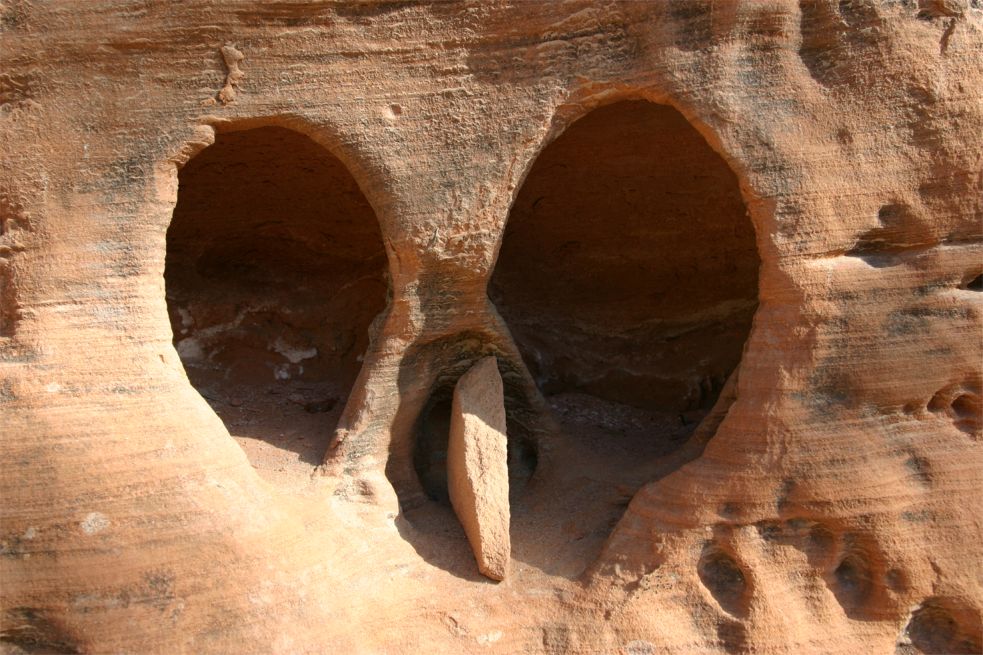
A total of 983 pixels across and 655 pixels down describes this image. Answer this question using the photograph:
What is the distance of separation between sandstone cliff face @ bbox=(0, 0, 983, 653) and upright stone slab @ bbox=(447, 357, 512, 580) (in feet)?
0.43

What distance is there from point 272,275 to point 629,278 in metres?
1.93

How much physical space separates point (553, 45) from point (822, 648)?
8.50ft

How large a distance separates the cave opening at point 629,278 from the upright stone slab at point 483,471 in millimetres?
778

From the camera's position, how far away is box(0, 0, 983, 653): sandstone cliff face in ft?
11.3

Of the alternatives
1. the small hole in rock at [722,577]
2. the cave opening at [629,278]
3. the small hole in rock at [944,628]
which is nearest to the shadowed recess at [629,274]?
the cave opening at [629,278]

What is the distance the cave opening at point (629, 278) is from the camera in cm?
490

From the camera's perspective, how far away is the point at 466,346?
A: 421 centimetres

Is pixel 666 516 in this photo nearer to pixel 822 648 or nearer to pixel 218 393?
pixel 822 648

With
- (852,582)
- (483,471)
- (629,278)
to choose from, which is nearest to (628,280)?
(629,278)

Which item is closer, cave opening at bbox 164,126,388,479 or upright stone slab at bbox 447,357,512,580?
upright stone slab at bbox 447,357,512,580

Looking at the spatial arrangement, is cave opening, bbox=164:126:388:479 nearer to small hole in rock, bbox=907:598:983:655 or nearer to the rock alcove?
the rock alcove

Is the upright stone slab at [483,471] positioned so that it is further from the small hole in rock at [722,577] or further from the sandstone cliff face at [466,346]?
the small hole in rock at [722,577]

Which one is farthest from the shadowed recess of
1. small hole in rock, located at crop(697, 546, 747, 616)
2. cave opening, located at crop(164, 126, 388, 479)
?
small hole in rock, located at crop(697, 546, 747, 616)

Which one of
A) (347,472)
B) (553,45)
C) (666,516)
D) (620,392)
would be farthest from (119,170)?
(620,392)
